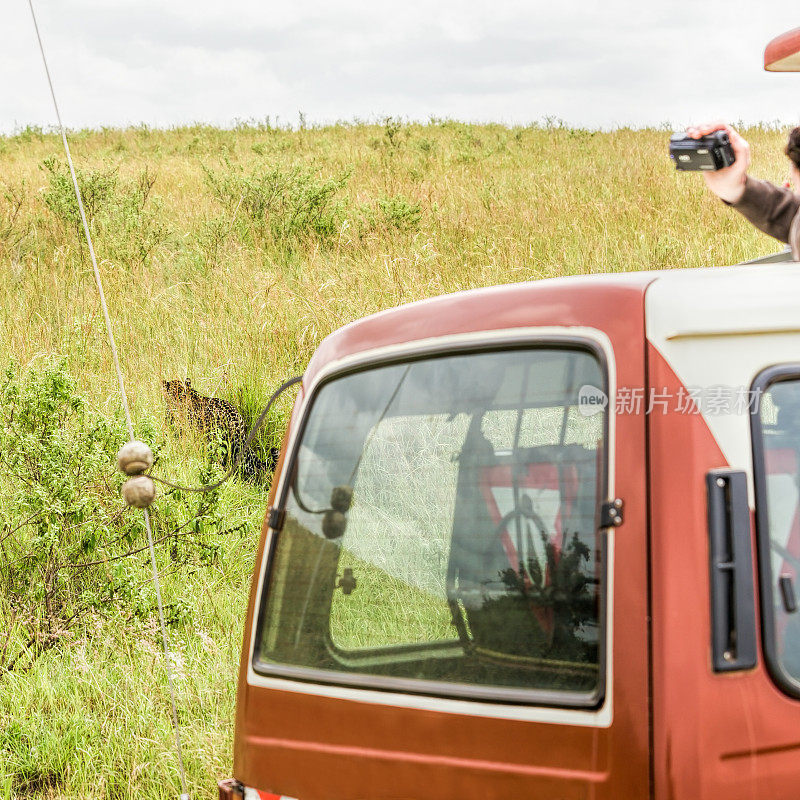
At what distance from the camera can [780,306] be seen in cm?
133

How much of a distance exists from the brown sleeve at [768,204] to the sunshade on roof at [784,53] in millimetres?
382

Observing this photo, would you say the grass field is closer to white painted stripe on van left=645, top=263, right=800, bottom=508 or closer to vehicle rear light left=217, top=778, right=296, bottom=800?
vehicle rear light left=217, top=778, right=296, bottom=800

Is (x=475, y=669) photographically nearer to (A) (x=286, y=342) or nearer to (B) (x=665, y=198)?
(A) (x=286, y=342)

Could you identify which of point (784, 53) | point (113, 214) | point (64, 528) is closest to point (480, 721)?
point (784, 53)


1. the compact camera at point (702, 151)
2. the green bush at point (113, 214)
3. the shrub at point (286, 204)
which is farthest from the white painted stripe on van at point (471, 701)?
the shrub at point (286, 204)

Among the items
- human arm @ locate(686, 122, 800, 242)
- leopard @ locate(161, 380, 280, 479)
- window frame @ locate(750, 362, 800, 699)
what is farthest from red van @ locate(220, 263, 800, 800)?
leopard @ locate(161, 380, 280, 479)

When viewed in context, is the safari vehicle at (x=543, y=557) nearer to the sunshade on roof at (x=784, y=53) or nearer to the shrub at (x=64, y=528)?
the sunshade on roof at (x=784, y=53)

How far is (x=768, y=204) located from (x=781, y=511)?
1855mm

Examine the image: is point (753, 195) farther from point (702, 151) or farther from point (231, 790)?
point (231, 790)

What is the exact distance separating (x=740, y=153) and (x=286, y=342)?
481 centimetres

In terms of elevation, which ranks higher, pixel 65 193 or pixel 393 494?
pixel 65 193

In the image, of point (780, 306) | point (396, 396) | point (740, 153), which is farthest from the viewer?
point (740, 153)

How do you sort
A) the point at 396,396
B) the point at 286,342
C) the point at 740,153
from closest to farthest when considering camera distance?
the point at 396,396 < the point at 740,153 < the point at 286,342

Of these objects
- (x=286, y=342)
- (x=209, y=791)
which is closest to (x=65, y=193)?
(x=286, y=342)
